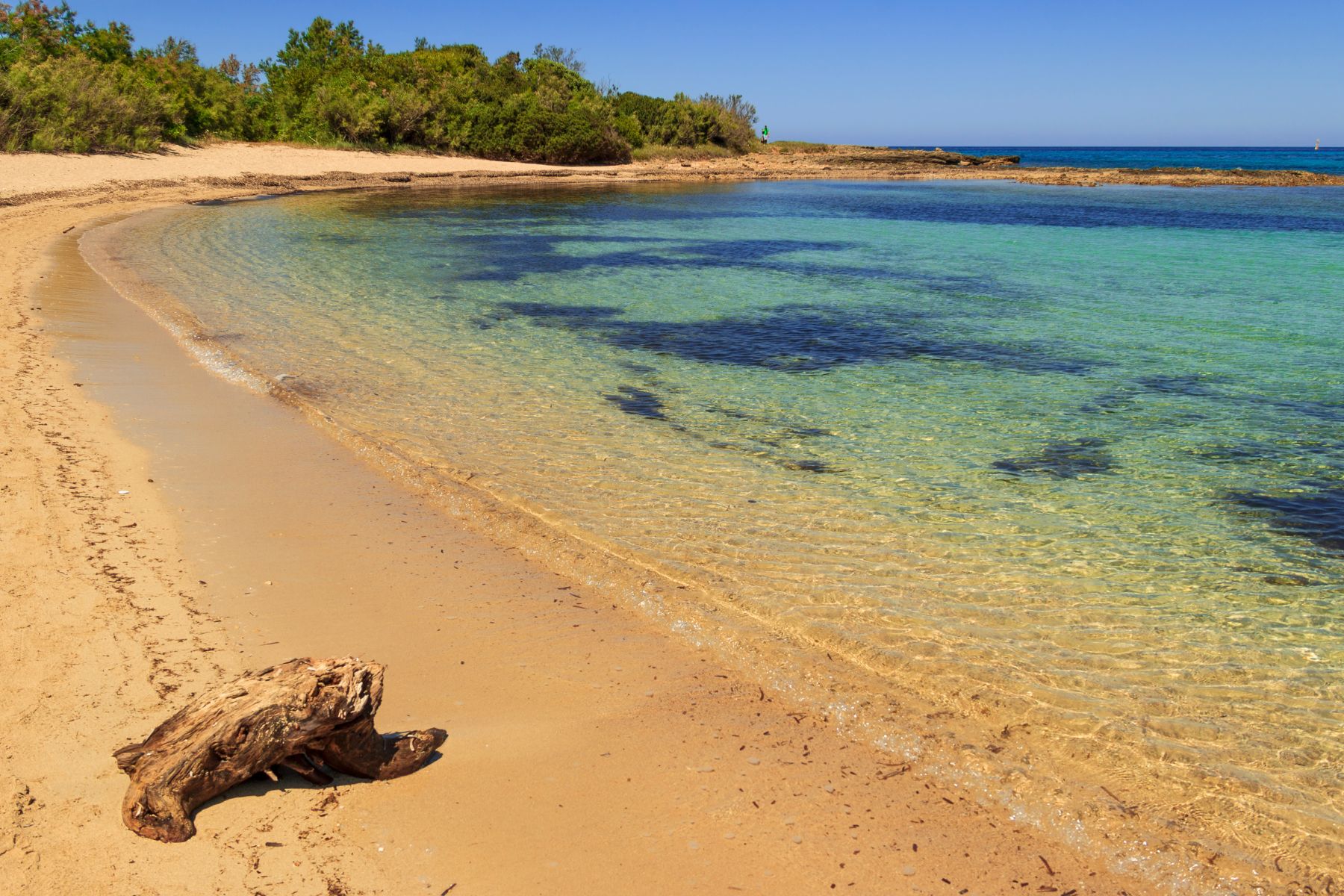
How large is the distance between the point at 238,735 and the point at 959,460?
20.6 feet

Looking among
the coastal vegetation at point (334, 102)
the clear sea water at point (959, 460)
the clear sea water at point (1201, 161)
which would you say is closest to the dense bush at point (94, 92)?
the coastal vegetation at point (334, 102)

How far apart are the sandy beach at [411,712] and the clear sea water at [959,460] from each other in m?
0.58

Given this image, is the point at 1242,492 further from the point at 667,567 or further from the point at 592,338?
the point at 592,338

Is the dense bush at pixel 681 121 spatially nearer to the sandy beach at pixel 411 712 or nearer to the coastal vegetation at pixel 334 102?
the coastal vegetation at pixel 334 102

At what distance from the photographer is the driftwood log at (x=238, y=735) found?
3092 millimetres

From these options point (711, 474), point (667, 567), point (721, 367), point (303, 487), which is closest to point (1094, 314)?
point (721, 367)

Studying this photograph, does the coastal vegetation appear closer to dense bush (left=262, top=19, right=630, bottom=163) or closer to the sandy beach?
dense bush (left=262, top=19, right=630, bottom=163)

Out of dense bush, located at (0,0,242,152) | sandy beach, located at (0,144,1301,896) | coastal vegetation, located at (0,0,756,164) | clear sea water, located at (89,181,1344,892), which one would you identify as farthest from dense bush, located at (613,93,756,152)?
sandy beach, located at (0,144,1301,896)

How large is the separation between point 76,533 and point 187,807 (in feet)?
10.4

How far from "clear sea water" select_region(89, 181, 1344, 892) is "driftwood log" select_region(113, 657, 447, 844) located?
7.83 ft

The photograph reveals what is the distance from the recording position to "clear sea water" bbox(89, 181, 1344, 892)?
4203mm

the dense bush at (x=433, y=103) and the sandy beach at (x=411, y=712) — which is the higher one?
the dense bush at (x=433, y=103)

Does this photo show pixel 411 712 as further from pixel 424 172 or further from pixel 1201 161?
pixel 1201 161

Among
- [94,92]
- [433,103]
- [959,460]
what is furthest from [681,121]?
[959,460]
